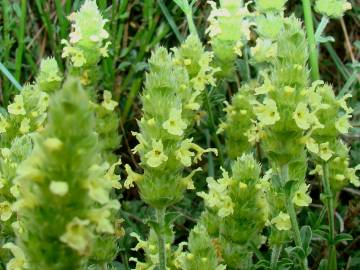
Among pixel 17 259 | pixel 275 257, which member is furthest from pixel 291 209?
pixel 17 259

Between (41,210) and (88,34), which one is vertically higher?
Answer: (88,34)

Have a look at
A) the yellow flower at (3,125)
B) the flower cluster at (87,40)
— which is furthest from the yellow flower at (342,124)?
the yellow flower at (3,125)

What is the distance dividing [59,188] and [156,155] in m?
0.55

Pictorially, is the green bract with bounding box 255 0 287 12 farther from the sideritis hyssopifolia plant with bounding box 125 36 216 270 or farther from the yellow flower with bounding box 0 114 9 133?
the yellow flower with bounding box 0 114 9 133

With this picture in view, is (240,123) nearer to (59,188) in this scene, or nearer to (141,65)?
(141,65)

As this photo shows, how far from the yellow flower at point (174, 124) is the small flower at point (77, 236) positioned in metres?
0.48

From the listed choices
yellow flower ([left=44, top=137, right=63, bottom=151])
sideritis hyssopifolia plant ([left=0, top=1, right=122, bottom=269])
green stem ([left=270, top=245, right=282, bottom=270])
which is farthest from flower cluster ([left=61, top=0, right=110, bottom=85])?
yellow flower ([left=44, top=137, right=63, bottom=151])

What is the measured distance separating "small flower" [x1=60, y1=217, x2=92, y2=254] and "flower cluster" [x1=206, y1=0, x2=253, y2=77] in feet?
4.36

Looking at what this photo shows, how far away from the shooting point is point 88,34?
6.88 feet

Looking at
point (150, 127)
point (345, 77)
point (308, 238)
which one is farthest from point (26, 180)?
point (345, 77)

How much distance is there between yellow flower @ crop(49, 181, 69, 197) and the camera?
1158 mm

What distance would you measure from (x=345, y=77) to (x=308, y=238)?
144 centimetres

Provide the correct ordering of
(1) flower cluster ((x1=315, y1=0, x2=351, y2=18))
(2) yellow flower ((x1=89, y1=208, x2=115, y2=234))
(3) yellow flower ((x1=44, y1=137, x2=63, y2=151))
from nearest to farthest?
(3) yellow flower ((x1=44, y1=137, x2=63, y2=151)), (2) yellow flower ((x1=89, y1=208, x2=115, y2=234)), (1) flower cluster ((x1=315, y1=0, x2=351, y2=18))

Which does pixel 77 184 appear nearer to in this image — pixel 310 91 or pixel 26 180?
pixel 26 180
